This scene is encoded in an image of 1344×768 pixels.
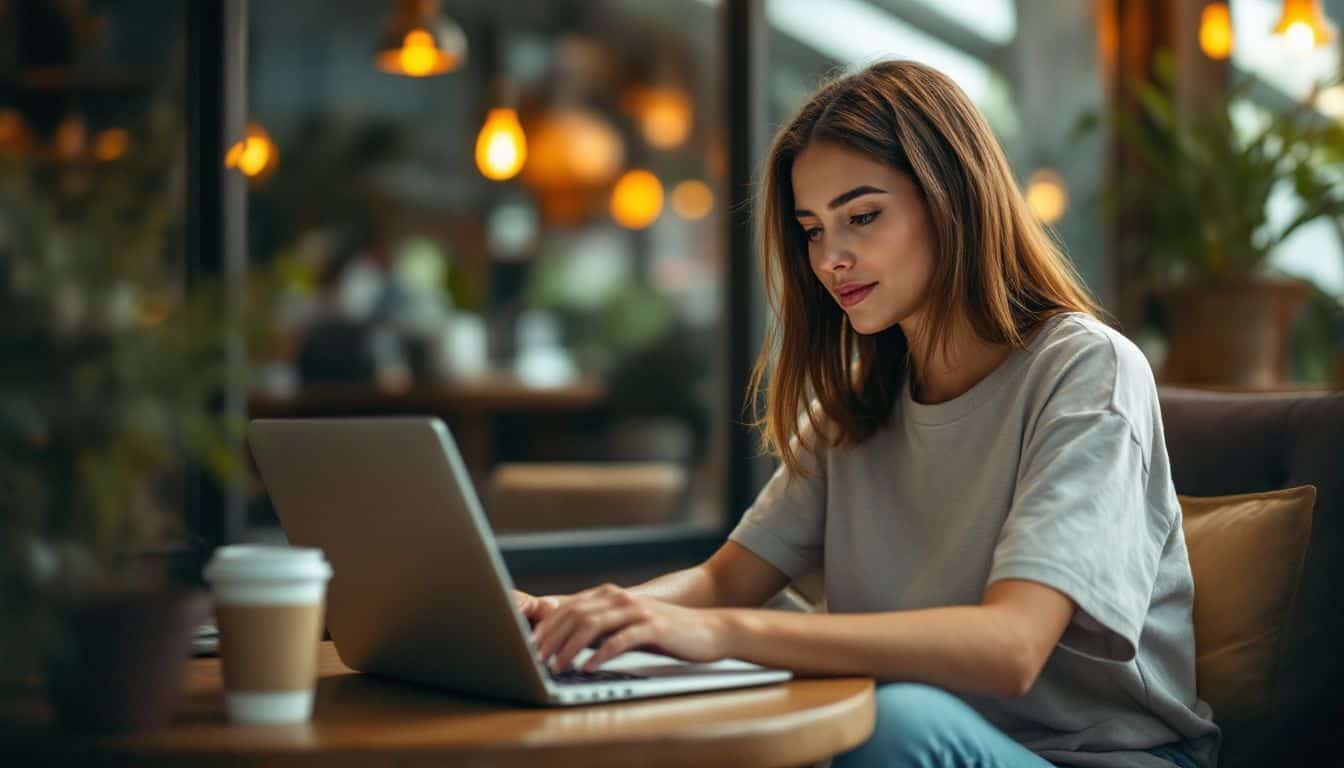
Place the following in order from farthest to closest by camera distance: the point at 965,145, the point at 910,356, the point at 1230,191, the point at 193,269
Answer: the point at 1230,191 < the point at 193,269 < the point at 910,356 < the point at 965,145

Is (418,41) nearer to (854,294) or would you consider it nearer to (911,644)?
(854,294)

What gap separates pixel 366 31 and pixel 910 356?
5.96 m

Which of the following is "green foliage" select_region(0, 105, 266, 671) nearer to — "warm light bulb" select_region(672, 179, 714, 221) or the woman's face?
the woman's face

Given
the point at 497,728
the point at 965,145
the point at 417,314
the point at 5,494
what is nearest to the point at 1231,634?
the point at 965,145

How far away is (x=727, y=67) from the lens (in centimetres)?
302

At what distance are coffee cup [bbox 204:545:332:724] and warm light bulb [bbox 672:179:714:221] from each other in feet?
20.7

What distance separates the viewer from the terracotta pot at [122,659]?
2.84 feet

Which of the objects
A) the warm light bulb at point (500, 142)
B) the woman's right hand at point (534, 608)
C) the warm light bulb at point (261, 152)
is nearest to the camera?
the woman's right hand at point (534, 608)

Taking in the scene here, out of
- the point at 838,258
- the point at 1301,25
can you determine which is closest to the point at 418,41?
the point at 1301,25

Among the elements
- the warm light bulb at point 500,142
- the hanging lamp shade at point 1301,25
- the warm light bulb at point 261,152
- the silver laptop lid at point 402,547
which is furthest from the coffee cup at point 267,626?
the warm light bulb at point 261,152

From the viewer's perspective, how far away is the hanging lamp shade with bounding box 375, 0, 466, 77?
3.48 m

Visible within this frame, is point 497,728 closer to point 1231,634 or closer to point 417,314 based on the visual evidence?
point 1231,634

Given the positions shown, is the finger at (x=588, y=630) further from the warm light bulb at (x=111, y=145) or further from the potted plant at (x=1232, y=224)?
the potted plant at (x=1232, y=224)

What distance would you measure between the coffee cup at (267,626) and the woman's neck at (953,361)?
0.81 meters
